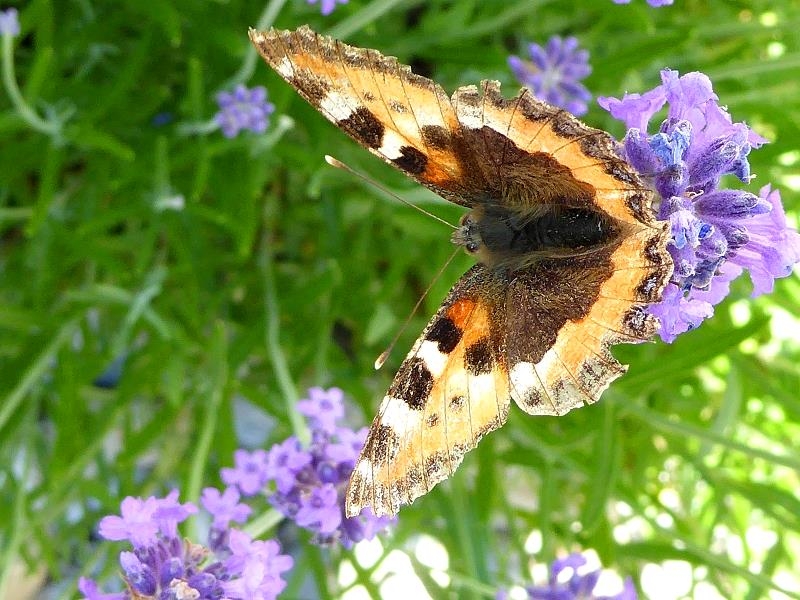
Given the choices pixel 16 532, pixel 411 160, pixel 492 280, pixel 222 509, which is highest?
pixel 411 160

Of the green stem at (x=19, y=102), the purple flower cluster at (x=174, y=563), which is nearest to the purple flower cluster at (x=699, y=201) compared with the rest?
the purple flower cluster at (x=174, y=563)

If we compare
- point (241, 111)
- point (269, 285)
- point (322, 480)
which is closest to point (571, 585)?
point (322, 480)

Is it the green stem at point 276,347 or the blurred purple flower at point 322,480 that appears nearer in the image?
the blurred purple flower at point 322,480

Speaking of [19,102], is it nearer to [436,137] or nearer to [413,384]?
[436,137]

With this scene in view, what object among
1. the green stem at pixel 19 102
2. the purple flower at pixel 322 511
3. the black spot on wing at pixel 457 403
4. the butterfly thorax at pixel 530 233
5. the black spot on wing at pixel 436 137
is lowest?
the purple flower at pixel 322 511

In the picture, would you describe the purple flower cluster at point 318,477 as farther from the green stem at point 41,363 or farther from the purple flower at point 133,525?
the green stem at point 41,363

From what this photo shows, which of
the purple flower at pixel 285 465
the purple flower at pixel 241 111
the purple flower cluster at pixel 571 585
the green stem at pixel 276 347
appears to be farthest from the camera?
the purple flower at pixel 241 111
